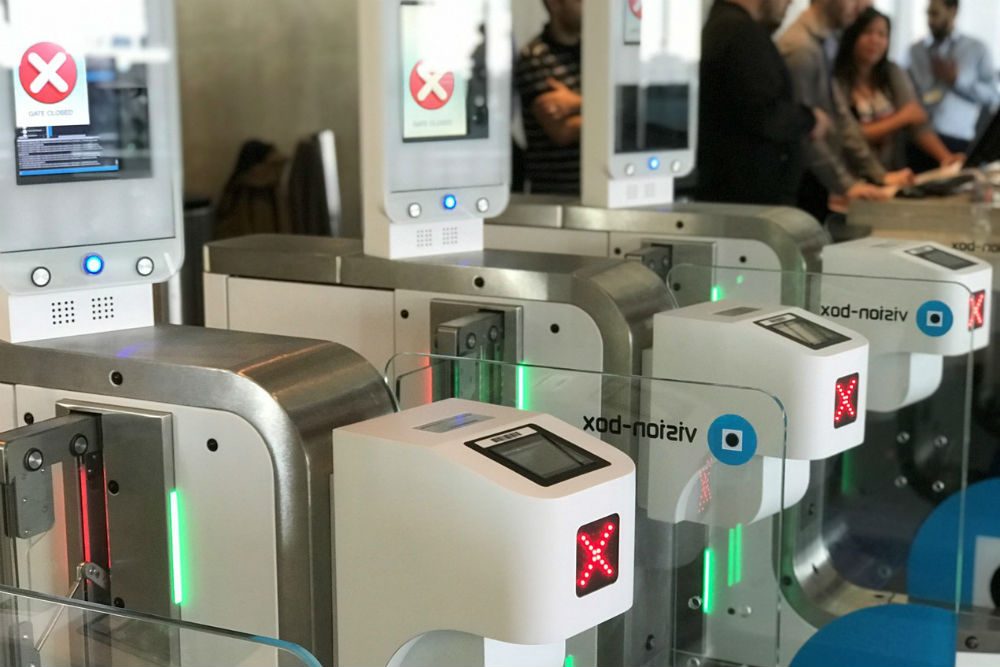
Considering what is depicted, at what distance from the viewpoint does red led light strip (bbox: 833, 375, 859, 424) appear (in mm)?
2275

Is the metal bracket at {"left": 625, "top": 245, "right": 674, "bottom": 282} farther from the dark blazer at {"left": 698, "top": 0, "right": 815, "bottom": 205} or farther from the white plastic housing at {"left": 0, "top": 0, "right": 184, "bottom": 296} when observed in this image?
the dark blazer at {"left": 698, "top": 0, "right": 815, "bottom": 205}

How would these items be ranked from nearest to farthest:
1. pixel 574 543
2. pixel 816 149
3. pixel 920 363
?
pixel 574 543 < pixel 920 363 < pixel 816 149

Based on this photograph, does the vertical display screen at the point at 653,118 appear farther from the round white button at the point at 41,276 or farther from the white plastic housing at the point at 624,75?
the round white button at the point at 41,276

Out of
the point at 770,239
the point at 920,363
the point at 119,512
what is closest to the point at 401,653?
the point at 119,512

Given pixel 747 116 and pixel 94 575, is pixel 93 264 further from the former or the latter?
pixel 747 116

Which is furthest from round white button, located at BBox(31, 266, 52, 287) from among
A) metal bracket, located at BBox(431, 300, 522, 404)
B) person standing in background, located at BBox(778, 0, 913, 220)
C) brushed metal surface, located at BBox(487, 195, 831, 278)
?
person standing in background, located at BBox(778, 0, 913, 220)

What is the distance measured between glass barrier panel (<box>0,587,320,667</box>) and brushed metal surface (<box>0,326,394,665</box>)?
479 millimetres

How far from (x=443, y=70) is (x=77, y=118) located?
961 mm

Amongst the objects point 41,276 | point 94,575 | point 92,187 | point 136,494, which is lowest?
point 94,575

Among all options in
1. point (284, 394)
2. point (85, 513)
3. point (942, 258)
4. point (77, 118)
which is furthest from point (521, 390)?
point (942, 258)

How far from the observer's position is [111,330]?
2.04 m

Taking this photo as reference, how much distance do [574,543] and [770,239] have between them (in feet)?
6.19

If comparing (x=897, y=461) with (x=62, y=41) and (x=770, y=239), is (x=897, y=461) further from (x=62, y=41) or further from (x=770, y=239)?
(x=62, y=41)

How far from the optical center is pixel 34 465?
1705mm
